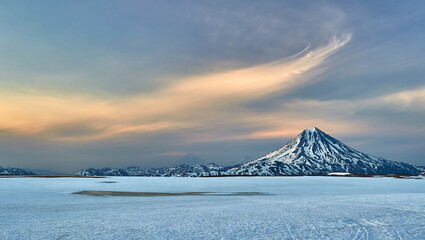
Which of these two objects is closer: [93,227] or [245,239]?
[245,239]

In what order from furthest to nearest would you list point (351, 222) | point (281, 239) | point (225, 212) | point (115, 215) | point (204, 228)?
point (225, 212), point (115, 215), point (351, 222), point (204, 228), point (281, 239)

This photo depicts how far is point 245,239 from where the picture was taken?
52.1 ft

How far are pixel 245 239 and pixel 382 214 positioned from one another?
14.7 metres

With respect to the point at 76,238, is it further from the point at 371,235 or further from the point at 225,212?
the point at 371,235

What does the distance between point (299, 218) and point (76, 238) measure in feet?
50.1

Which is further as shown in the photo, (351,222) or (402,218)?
(402,218)

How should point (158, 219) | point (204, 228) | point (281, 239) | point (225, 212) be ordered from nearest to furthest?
point (281, 239) < point (204, 228) < point (158, 219) < point (225, 212)

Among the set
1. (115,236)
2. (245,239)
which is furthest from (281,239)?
(115,236)

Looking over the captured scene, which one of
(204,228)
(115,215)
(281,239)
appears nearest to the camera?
(281,239)

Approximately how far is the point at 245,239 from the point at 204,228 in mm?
3853

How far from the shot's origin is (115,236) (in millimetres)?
16703

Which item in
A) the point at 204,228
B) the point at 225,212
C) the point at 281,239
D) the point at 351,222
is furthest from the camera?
the point at 225,212

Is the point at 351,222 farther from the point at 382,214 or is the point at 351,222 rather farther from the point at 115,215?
the point at 115,215

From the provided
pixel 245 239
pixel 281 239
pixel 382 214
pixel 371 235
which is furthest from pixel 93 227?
pixel 382 214
